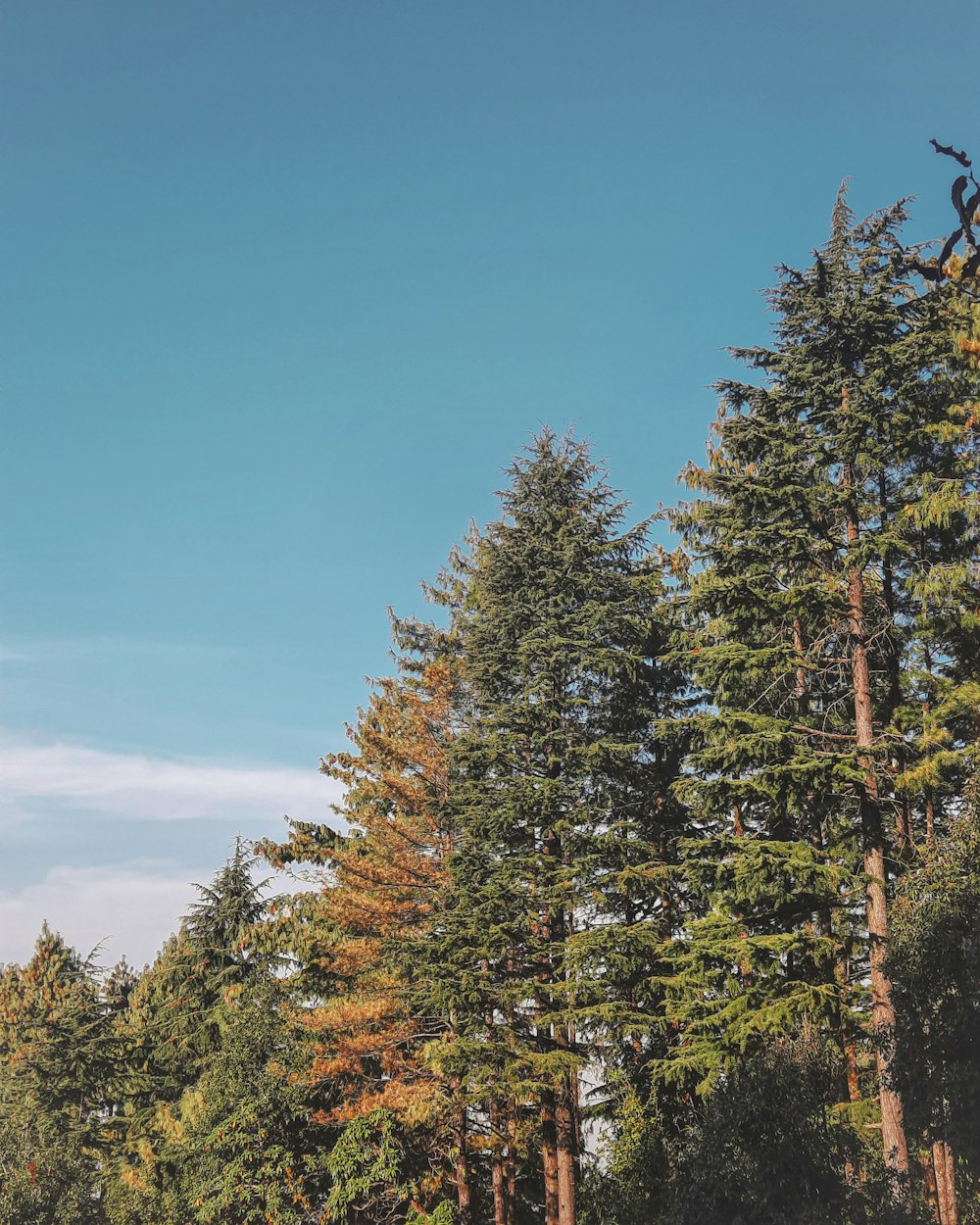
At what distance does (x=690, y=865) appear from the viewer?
19797 millimetres

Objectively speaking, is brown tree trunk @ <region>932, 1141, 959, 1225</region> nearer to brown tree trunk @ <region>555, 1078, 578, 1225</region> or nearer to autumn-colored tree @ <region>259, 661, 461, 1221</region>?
brown tree trunk @ <region>555, 1078, 578, 1225</region>

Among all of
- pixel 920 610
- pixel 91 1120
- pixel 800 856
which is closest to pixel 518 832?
pixel 800 856

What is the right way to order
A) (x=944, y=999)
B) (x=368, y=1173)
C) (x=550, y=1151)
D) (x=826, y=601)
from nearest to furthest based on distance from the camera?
(x=944, y=999) < (x=826, y=601) < (x=550, y=1151) < (x=368, y=1173)

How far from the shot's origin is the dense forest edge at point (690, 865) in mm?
14875

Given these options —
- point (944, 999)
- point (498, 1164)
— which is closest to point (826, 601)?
point (944, 999)

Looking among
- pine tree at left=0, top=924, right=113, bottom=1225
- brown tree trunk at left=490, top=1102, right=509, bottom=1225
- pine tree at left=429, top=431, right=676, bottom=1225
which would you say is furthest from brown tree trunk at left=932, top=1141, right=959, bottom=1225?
pine tree at left=0, top=924, right=113, bottom=1225

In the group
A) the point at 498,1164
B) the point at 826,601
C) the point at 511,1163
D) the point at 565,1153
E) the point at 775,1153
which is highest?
the point at 826,601

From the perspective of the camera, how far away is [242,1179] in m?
27.9

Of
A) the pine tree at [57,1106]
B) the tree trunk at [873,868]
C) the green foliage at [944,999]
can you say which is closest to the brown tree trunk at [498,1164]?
the tree trunk at [873,868]

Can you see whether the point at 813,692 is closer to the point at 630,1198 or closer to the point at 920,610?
the point at 920,610

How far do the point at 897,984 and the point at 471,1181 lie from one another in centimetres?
1786

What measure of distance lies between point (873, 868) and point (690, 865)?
3.46 m

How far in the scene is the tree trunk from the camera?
14.3 metres

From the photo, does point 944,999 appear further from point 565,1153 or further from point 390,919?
point 390,919
